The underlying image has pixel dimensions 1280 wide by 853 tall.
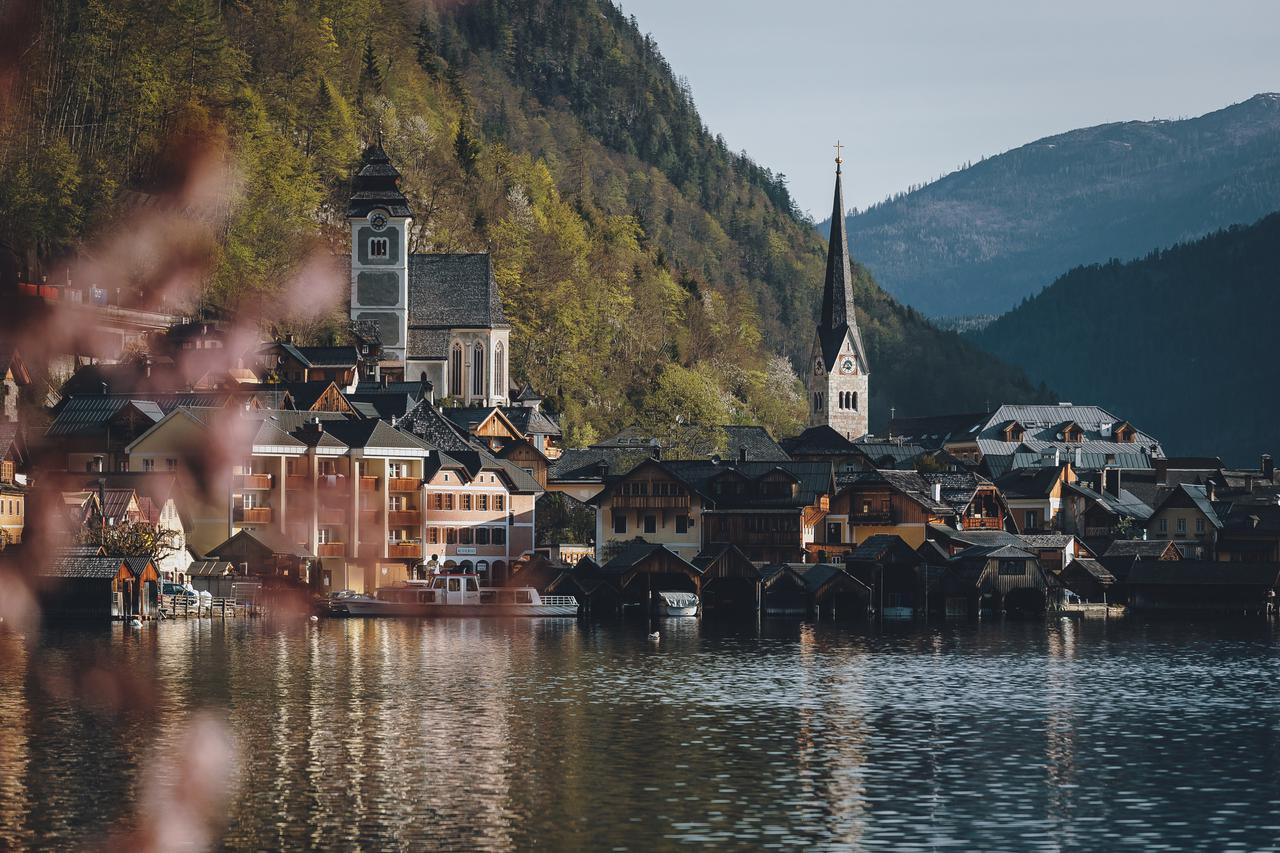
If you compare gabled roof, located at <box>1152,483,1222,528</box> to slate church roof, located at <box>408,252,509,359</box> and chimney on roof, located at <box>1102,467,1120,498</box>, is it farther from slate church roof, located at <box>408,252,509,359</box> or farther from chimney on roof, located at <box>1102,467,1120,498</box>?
slate church roof, located at <box>408,252,509,359</box>

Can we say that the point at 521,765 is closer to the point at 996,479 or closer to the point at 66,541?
the point at 66,541

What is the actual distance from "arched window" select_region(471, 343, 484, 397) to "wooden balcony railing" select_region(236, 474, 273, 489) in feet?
159

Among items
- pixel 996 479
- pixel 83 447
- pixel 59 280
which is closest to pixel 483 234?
pixel 996 479

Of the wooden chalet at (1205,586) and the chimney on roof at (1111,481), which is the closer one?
the wooden chalet at (1205,586)

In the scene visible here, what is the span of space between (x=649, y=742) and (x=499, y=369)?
116639 mm

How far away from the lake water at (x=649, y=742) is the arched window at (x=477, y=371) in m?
77.4

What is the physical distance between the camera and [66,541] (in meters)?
107

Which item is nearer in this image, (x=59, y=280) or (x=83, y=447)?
(x=59, y=280)

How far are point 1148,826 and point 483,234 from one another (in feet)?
510

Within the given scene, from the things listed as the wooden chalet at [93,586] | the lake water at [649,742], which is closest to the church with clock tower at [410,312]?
the wooden chalet at [93,586]

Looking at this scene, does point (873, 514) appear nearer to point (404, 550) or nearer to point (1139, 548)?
point (1139, 548)

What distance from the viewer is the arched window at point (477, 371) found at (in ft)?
560

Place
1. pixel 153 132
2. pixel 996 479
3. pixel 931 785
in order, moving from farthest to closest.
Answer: pixel 996 479 → pixel 153 132 → pixel 931 785

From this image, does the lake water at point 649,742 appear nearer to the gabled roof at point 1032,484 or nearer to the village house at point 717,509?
the village house at point 717,509
